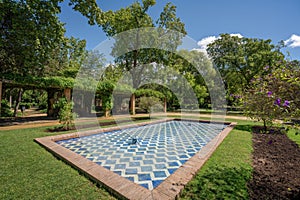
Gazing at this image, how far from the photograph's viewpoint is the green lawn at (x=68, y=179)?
247 centimetres

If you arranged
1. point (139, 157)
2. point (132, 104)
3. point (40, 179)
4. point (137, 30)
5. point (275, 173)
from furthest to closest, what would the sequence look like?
point (132, 104)
point (137, 30)
point (139, 157)
point (275, 173)
point (40, 179)

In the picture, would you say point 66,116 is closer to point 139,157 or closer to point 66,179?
point 139,157

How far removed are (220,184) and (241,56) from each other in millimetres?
23444

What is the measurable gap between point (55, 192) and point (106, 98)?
1296cm

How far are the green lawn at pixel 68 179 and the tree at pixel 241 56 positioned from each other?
669 inches

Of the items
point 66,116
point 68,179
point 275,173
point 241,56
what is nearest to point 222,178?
point 275,173

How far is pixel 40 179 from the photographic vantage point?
291cm

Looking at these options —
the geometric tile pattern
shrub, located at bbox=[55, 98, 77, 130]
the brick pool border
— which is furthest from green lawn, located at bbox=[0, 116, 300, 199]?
shrub, located at bbox=[55, 98, 77, 130]

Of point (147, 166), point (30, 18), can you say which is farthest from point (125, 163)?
point (30, 18)

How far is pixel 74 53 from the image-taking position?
2498 cm

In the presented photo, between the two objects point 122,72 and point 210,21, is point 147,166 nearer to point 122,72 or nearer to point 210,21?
point 210,21

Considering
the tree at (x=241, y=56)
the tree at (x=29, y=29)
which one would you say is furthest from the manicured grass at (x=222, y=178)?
the tree at (x=241, y=56)

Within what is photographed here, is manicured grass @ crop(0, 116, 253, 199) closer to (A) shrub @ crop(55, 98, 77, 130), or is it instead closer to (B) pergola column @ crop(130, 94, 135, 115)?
(A) shrub @ crop(55, 98, 77, 130)

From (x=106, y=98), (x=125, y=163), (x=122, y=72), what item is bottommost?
(x=125, y=163)
